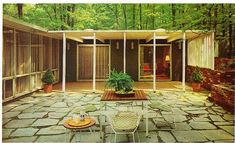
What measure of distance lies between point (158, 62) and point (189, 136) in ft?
39.3

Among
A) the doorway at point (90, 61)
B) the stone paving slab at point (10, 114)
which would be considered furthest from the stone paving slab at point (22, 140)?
the doorway at point (90, 61)

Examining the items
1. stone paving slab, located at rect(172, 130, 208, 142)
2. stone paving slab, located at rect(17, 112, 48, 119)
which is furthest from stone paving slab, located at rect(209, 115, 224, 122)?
stone paving slab, located at rect(17, 112, 48, 119)

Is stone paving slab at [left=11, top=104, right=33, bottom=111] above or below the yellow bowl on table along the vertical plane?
below

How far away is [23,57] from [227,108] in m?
6.87

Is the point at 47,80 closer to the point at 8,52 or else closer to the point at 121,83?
the point at 8,52

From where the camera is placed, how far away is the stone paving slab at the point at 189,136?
16.0ft

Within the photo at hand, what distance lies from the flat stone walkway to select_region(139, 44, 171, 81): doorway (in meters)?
5.90

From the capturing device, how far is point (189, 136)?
509cm

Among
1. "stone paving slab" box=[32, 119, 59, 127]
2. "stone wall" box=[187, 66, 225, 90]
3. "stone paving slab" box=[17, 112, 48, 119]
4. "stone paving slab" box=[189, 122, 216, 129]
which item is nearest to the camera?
"stone paving slab" box=[189, 122, 216, 129]

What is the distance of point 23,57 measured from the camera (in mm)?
9477

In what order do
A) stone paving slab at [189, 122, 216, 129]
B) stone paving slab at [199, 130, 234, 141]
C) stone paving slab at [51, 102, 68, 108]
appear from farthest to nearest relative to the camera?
stone paving slab at [51, 102, 68, 108], stone paving slab at [189, 122, 216, 129], stone paving slab at [199, 130, 234, 141]

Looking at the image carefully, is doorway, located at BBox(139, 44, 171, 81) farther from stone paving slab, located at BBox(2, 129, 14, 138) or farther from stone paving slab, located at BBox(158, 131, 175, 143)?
stone paving slab, located at BBox(2, 129, 14, 138)

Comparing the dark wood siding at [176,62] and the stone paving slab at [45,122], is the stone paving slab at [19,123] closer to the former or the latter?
the stone paving slab at [45,122]

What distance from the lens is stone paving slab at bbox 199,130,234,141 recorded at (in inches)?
197
